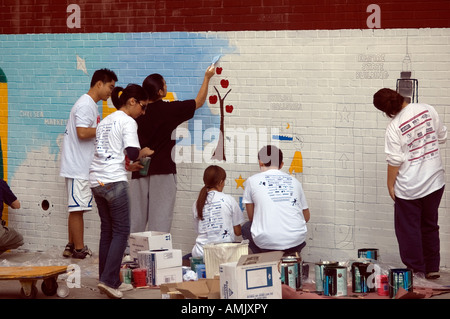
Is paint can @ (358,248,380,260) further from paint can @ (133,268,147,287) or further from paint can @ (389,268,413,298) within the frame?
paint can @ (133,268,147,287)

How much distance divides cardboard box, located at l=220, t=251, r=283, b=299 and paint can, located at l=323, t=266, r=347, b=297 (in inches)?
25.3

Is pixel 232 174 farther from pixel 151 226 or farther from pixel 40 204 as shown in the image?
pixel 40 204

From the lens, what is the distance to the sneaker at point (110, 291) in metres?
7.33

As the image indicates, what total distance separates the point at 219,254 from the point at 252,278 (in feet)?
3.41

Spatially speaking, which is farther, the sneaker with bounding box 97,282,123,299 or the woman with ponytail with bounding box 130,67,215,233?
the woman with ponytail with bounding box 130,67,215,233

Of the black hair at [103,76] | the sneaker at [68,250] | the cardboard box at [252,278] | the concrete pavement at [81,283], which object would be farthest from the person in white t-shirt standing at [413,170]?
the sneaker at [68,250]

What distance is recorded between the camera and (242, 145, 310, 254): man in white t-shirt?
25.5 feet

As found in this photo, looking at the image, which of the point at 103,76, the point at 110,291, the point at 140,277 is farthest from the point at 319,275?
the point at 103,76

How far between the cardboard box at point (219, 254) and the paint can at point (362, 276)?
0.96m

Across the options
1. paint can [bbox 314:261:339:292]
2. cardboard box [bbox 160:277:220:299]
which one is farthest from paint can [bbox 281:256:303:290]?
cardboard box [bbox 160:277:220:299]

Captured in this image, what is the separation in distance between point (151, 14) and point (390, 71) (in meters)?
2.68

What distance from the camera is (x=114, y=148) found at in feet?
24.1

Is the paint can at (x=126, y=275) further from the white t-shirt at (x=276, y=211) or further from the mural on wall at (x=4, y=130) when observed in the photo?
the mural on wall at (x=4, y=130)

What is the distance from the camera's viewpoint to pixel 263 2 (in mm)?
8977
